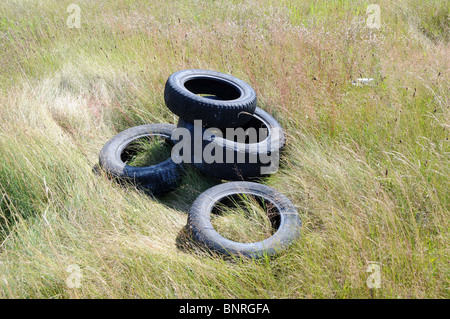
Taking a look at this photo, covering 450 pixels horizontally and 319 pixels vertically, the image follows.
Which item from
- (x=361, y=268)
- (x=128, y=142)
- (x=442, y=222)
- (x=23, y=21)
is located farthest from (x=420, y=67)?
(x=23, y=21)

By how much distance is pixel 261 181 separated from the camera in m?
3.85

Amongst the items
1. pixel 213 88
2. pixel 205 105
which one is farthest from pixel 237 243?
pixel 213 88

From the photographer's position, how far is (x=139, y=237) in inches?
114

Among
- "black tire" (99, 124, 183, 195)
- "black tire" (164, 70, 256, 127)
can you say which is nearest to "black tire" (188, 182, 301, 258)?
"black tire" (99, 124, 183, 195)

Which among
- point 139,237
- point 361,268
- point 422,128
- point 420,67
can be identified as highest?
point 420,67

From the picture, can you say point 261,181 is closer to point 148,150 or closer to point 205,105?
point 205,105

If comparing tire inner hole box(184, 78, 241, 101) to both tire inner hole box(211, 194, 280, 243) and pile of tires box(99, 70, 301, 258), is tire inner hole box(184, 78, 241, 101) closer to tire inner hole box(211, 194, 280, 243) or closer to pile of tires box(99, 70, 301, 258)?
pile of tires box(99, 70, 301, 258)

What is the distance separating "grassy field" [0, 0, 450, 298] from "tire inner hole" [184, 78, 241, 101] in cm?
46

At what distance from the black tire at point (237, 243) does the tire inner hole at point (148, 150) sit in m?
1.22

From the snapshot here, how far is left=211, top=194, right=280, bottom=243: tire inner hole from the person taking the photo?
3.08 m

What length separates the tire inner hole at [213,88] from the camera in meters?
4.68

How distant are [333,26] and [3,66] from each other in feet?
18.8

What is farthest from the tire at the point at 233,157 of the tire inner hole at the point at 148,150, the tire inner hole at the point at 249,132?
the tire inner hole at the point at 148,150

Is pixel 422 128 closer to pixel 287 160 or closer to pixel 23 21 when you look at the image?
pixel 287 160
